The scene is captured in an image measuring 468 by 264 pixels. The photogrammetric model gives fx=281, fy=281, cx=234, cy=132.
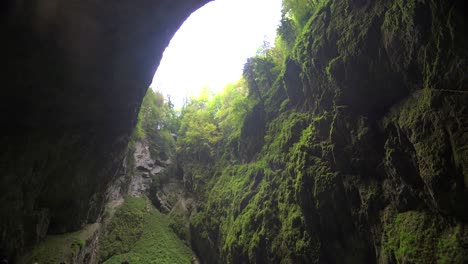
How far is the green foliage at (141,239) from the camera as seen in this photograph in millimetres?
18172

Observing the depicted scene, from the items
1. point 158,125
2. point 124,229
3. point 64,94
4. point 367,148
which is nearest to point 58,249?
point 64,94

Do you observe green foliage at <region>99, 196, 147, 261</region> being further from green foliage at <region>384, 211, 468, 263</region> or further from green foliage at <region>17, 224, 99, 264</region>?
green foliage at <region>384, 211, 468, 263</region>

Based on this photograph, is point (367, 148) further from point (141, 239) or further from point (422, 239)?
point (141, 239)

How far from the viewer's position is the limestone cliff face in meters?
7.23

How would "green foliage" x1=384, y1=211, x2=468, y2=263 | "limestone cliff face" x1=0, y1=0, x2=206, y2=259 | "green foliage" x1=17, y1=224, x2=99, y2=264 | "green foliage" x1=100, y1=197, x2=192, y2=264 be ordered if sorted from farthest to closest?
"green foliage" x1=100, y1=197, x2=192, y2=264, "green foliage" x1=17, y1=224, x2=99, y2=264, "limestone cliff face" x1=0, y1=0, x2=206, y2=259, "green foliage" x1=384, y1=211, x2=468, y2=263

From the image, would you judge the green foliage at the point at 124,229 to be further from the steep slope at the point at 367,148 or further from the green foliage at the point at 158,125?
the steep slope at the point at 367,148

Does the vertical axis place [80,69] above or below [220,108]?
below

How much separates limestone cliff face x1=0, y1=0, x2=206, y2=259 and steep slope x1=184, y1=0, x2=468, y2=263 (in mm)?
6024

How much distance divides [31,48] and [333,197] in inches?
403

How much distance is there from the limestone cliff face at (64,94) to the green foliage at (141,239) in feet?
20.7

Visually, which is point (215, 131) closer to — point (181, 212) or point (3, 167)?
point (181, 212)

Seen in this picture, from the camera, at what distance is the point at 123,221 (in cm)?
2070

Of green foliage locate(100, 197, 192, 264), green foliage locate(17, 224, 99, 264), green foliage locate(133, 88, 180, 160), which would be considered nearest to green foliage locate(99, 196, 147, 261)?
green foliage locate(100, 197, 192, 264)

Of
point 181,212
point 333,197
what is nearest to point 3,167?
point 333,197
